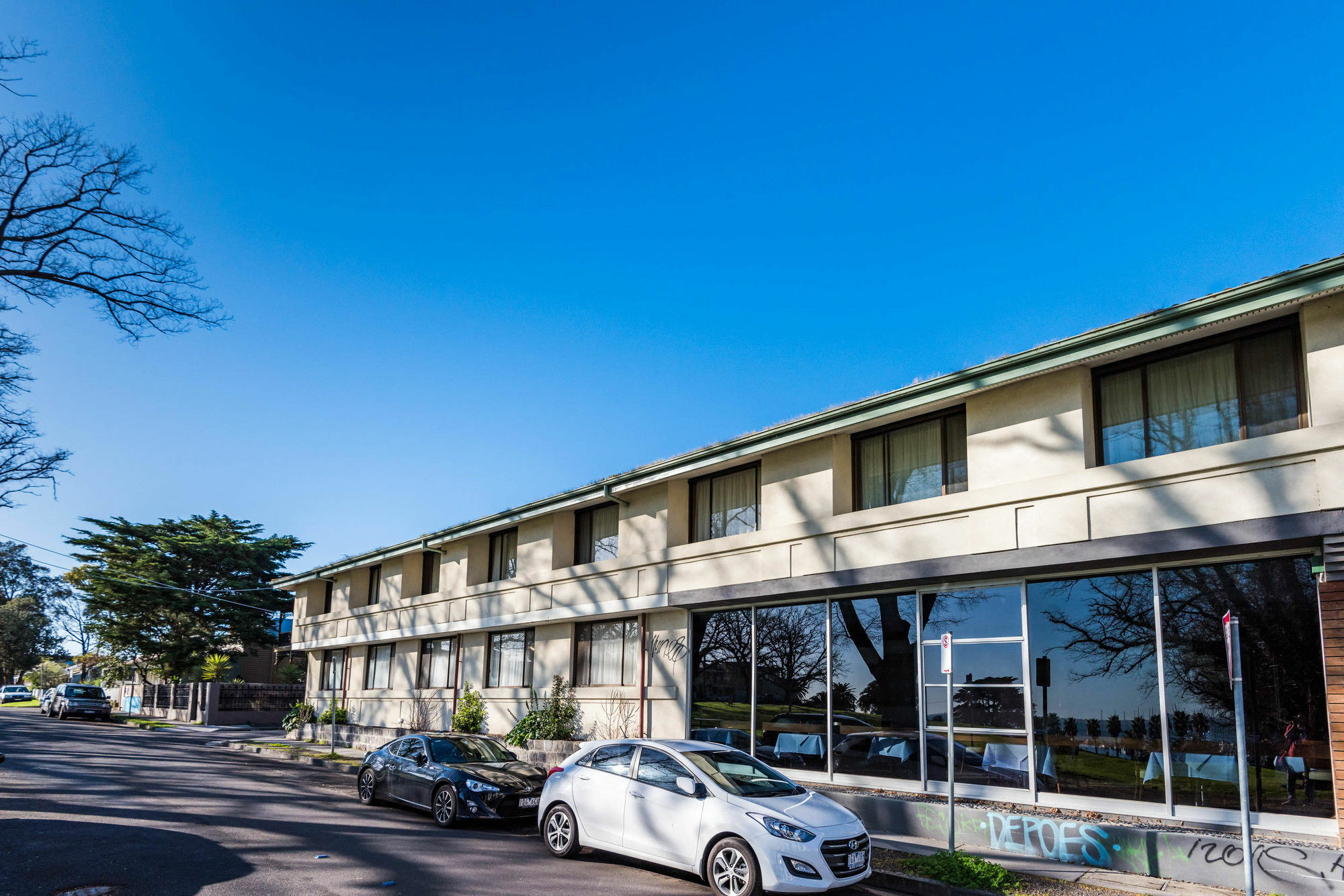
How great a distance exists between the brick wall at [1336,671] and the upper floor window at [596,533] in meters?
12.8

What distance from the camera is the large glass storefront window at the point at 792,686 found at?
580 inches

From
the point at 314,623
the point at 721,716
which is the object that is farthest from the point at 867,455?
the point at 314,623

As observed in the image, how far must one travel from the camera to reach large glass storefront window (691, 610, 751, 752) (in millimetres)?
15953

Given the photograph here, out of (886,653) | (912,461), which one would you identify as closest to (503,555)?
(886,653)

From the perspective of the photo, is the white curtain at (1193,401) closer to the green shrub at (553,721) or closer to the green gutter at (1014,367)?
the green gutter at (1014,367)

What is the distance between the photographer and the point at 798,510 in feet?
50.1

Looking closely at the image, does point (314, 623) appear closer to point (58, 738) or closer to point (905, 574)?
point (58, 738)

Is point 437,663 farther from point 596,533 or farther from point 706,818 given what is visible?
point 706,818

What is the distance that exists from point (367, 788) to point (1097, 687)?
11.5 metres

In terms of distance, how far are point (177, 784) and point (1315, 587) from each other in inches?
724

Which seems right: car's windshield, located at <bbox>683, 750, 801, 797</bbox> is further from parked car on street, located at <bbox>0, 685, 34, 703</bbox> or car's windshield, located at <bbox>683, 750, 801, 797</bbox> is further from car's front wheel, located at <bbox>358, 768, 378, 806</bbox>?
parked car on street, located at <bbox>0, 685, 34, 703</bbox>

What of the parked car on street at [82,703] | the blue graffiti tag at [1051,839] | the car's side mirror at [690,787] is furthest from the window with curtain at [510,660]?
the parked car on street at [82,703]

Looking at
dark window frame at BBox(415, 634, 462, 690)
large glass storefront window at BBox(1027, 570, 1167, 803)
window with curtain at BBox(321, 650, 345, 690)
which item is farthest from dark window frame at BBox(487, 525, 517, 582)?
large glass storefront window at BBox(1027, 570, 1167, 803)

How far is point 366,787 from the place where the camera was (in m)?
15.4
